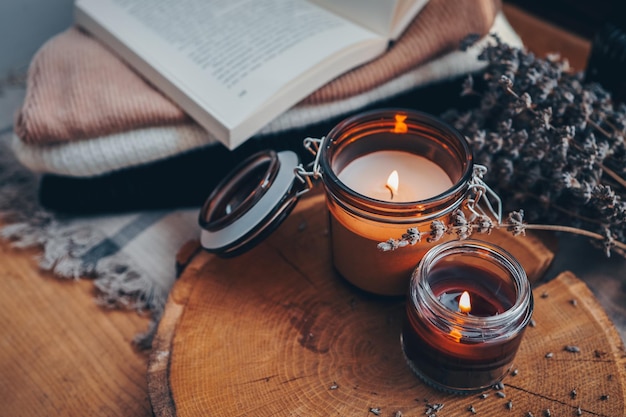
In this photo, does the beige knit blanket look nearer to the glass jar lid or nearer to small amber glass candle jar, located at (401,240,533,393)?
the glass jar lid

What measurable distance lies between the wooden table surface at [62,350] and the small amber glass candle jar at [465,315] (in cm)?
33

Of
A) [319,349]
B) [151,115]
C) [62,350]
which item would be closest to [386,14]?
[151,115]

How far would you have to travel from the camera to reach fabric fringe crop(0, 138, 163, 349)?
2.68ft

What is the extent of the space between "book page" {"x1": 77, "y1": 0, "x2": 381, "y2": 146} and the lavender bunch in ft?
0.64

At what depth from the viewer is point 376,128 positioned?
69cm

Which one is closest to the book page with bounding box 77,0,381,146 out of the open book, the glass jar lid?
the open book

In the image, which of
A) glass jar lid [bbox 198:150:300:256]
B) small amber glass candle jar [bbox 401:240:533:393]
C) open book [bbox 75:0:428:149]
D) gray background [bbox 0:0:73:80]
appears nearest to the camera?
small amber glass candle jar [bbox 401:240:533:393]

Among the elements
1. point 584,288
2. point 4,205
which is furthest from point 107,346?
point 584,288

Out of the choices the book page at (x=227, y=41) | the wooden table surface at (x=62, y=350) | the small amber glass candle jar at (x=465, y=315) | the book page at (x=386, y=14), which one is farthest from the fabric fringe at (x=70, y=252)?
the book page at (x=386, y=14)

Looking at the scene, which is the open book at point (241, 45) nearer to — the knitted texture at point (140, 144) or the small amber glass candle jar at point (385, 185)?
the knitted texture at point (140, 144)

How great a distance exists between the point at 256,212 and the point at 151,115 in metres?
0.25

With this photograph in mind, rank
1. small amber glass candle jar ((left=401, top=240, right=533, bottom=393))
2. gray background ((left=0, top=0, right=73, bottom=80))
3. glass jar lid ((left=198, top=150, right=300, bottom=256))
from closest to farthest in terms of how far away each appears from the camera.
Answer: small amber glass candle jar ((left=401, top=240, right=533, bottom=393))
glass jar lid ((left=198, top=150, right=300, bottom=256))
gray background ((left=0, top=0, right=73, bottom=80))

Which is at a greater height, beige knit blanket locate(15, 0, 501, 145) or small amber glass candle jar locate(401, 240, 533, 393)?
beige knit blanket locate(15, 0, 501, 145)

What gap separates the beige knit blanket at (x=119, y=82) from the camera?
812 millimetres
